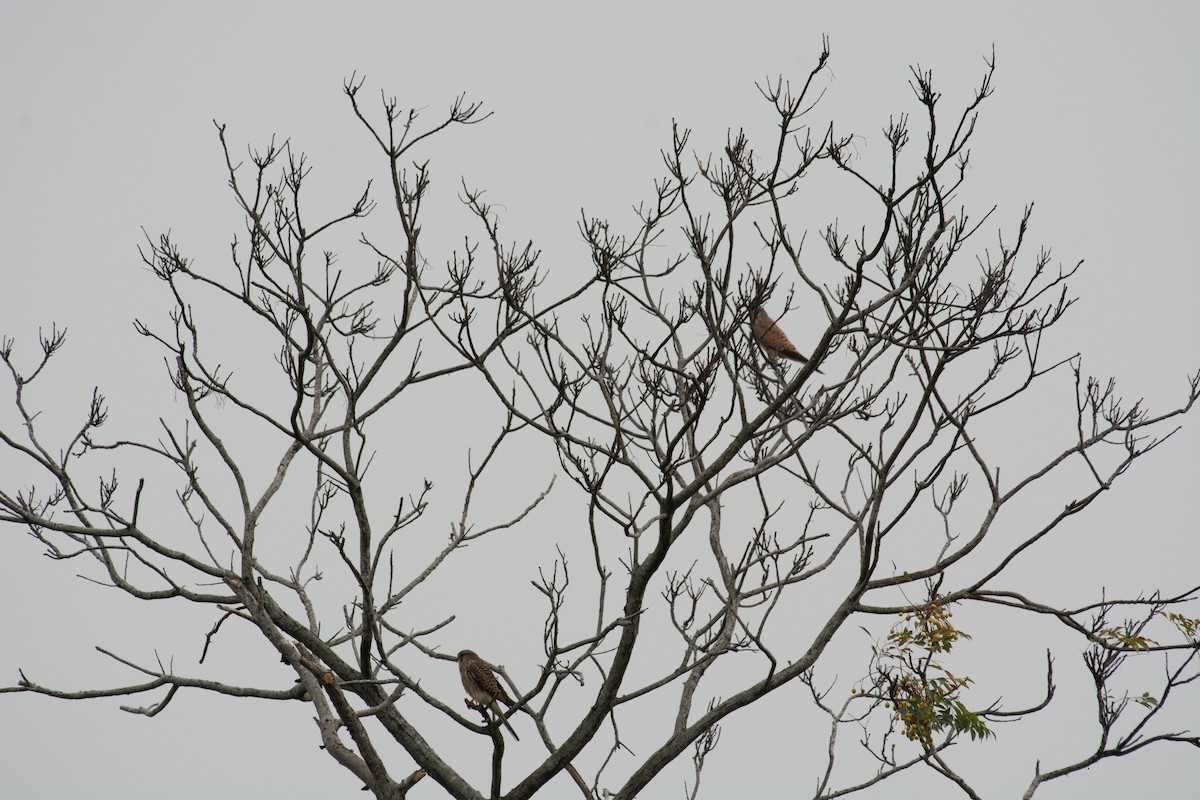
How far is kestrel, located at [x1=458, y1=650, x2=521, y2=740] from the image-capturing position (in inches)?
239

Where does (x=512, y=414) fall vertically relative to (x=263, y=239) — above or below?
below

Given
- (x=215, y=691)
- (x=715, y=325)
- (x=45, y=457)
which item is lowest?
(x=215, y=691)

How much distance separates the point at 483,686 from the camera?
20.0ft

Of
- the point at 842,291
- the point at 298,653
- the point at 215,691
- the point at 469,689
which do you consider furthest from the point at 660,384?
the point at 215,691

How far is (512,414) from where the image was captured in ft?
18.7

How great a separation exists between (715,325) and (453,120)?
2103mm

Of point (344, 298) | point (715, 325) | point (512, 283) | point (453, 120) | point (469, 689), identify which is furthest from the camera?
point (344, 298)

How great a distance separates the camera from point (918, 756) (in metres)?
7.18

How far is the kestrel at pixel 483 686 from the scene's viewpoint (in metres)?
6.08

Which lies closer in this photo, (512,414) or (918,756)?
(512,414)

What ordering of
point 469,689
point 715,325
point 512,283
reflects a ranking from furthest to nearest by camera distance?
point 469,689 < point 512,283 < point 715,325

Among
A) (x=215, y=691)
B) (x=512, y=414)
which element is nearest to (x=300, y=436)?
(x=512, y=414)

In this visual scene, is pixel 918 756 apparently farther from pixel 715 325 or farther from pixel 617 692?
pixel 715 325

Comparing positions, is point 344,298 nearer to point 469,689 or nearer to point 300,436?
point 300,436
